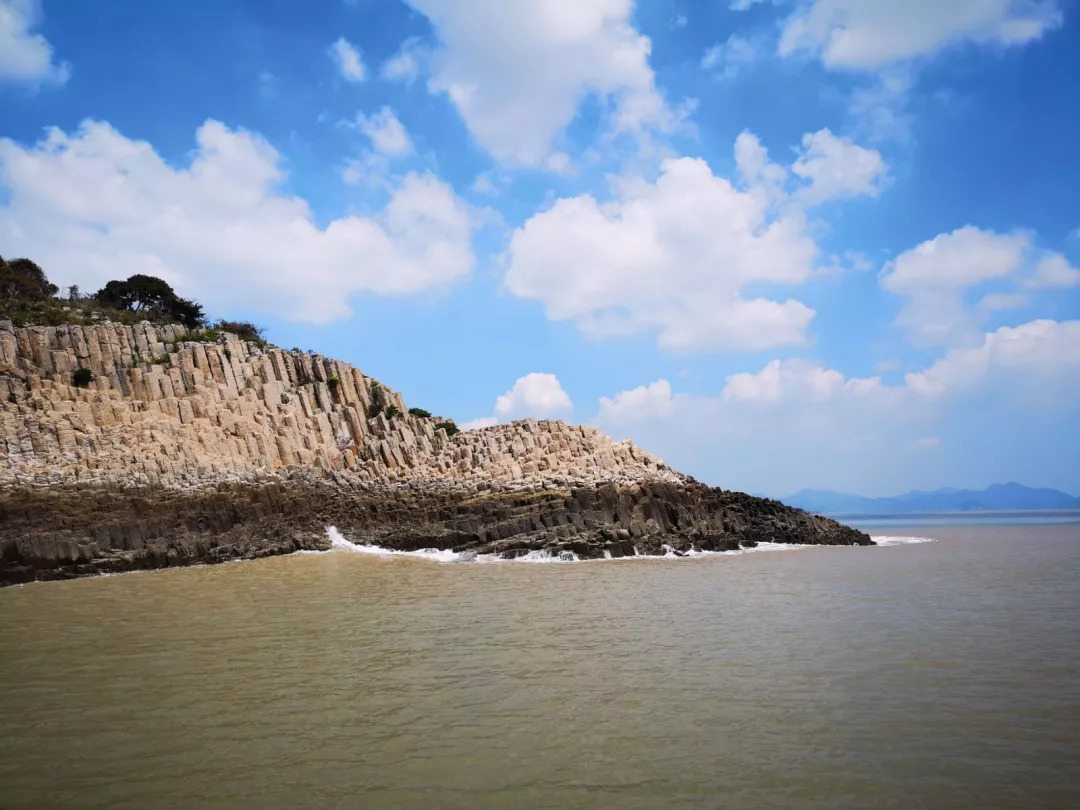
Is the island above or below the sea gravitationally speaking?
above

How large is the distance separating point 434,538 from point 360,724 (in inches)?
936

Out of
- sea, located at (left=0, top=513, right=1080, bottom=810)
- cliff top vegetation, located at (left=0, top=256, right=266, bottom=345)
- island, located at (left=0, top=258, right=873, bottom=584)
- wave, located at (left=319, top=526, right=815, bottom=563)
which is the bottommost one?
sea, located at (left=0, top=513, right=1080, bottom=810)

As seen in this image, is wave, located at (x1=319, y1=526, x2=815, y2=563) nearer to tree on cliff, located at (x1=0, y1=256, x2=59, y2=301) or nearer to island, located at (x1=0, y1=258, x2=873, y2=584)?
island, located at (x1=0, y1=258, x2=873, y2=584)

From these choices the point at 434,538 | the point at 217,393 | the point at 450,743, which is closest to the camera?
the point at 450,743

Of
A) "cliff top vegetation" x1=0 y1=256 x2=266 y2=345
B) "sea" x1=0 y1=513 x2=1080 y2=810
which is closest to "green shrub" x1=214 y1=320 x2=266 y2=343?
"cliff top vegetation" x1=0 y1=256 x2=266 y2=345

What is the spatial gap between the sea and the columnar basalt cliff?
11225 mm

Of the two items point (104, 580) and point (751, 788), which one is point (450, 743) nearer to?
point (751, 788)

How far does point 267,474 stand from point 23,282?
2488 cm

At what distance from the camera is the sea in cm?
648

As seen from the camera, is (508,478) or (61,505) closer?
(61,505)

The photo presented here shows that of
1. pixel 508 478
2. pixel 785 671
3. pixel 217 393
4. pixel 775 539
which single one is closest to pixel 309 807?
pixel 785 671

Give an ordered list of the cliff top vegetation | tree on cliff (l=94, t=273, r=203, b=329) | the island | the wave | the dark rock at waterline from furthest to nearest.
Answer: tree on cliff (l=94, t=273, r=203, b=329) < the cliff top vegetation < the island < the wave < the dark rock at waterline

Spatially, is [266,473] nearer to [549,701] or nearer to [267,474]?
[267,474]

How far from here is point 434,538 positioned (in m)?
31.7
